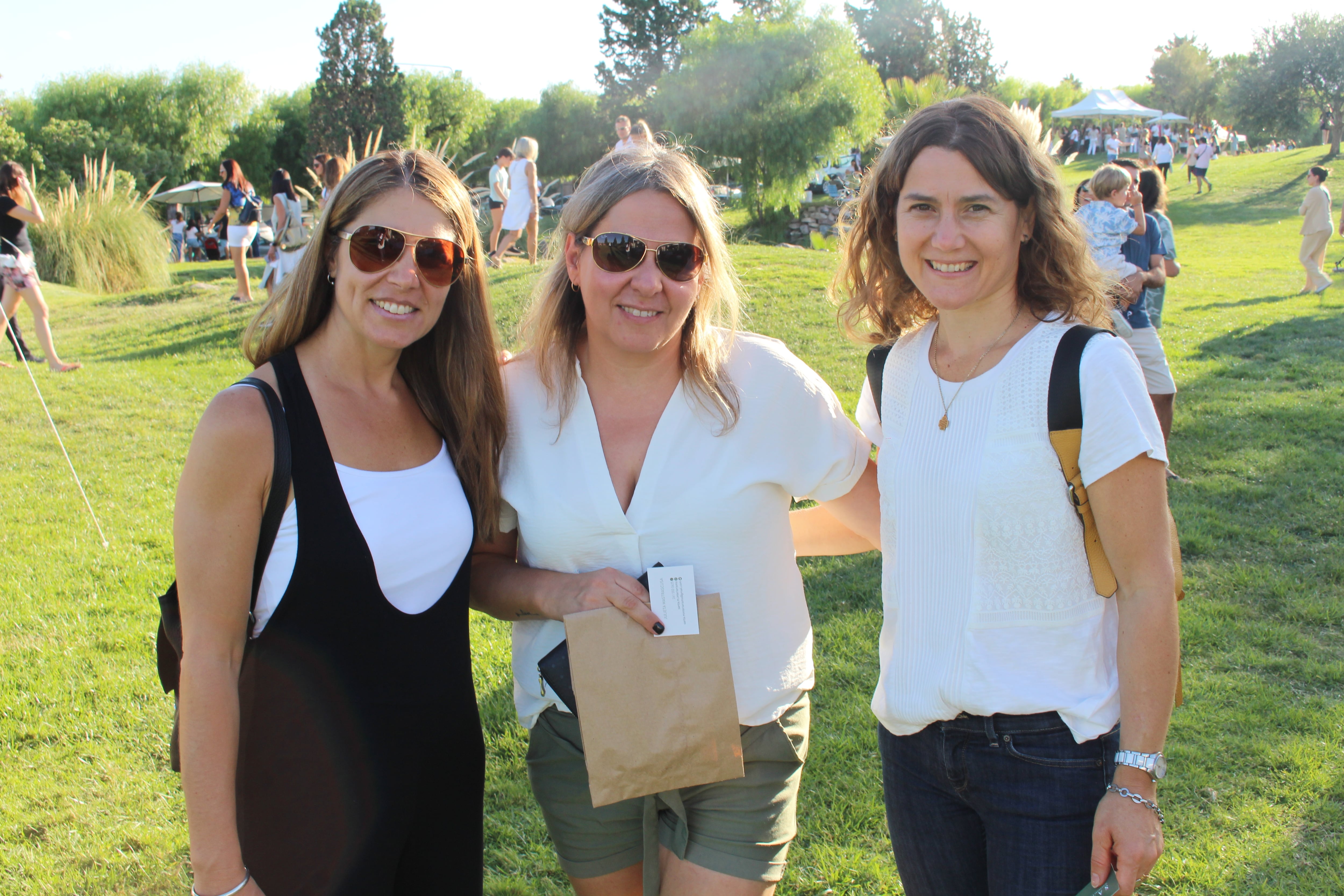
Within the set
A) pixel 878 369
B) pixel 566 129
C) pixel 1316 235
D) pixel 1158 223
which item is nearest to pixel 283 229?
pixel 1158 223

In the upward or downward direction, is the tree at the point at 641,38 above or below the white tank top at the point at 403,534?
above

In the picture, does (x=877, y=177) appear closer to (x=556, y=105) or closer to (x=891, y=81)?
(x=891, y=81)

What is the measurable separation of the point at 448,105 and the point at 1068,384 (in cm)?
7118

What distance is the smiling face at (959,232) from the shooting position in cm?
181

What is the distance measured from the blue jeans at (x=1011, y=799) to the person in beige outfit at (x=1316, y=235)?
16.4 m

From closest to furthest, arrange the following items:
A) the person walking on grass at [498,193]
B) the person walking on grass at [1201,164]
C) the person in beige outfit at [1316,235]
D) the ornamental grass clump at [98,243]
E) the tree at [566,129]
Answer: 1. the person walking on grass at [498,193]
2. the person in beige outfit at [1316,235]
3. the ornamental grass clump at [98,243]
4. the person walking on grass at [1201,164]
5. the tree at [566,129]

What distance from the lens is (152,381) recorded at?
32.4 feet

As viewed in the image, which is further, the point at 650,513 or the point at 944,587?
the point at 650,513

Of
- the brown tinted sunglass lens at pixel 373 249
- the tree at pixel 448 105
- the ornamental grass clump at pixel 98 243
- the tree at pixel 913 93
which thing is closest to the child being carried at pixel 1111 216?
the brown tinted sunglass lens at pixel 373 249

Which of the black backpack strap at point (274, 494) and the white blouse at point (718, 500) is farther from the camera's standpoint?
the white blouse at point (718, 500)

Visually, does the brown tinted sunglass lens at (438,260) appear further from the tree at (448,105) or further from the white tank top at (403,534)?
the tree at (448,105)

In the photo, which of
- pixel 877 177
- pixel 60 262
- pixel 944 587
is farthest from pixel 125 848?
pixel 60 262

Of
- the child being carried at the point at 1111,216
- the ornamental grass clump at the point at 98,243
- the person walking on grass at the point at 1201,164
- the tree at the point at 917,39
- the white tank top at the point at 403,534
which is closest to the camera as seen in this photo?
the white tank top at the point at 403,534

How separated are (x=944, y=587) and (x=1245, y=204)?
32.8 meters
